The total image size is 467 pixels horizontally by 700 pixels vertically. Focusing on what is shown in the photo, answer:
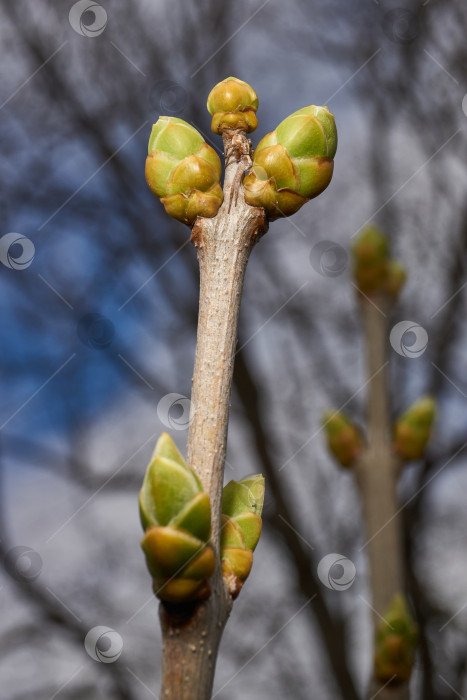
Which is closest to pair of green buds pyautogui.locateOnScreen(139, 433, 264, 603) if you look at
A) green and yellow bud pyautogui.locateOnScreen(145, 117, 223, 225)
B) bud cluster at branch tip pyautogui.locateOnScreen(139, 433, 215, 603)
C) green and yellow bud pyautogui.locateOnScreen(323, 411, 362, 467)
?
bud cluster at branch tip pyautogui.locateOnScreen(139, 433, 215, 603)

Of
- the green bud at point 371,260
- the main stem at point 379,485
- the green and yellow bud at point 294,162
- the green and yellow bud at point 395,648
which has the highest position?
the green bud at point 371,260

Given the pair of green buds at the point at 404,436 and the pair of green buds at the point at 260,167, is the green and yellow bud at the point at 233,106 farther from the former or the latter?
the pair of green buds at the point at 404,436

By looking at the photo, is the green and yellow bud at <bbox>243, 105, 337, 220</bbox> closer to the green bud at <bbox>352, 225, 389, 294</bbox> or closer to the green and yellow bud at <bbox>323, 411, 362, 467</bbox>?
the green bud at <bbox>352, 225, 389, 294</bbox>

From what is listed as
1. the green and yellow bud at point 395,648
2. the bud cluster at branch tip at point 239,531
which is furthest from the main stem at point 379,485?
the bud cluster at branch tip at point 239,531

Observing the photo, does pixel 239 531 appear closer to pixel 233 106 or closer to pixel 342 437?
pixel 233 106

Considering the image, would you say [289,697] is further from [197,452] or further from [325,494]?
[197,452]

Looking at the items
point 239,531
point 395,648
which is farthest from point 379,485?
point 239,531
